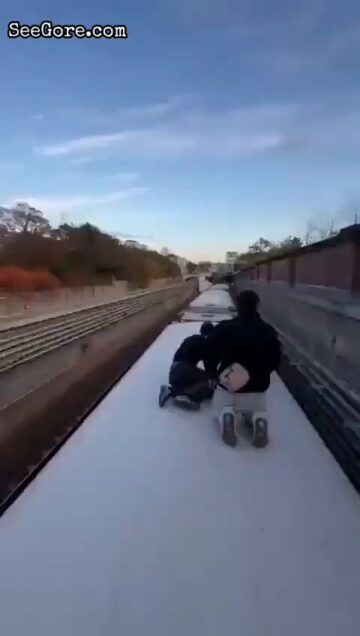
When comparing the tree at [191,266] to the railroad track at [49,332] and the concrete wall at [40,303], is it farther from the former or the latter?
the railroad track at [49,332]

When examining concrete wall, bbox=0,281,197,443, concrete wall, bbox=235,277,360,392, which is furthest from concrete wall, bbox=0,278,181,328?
concrete wall, bbox=235,277,360,392

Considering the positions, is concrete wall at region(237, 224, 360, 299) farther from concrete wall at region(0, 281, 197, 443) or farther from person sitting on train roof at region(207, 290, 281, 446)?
concrete wall at region(0, 281, 197, 443)

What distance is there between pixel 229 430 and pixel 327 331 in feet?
4.67

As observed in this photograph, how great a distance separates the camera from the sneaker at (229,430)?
4742mm

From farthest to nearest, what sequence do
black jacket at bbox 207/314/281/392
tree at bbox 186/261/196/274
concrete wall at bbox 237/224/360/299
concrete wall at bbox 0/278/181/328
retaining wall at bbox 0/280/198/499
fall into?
tree at bbox 186/261/196/274 → concrete wall at bbox 0/278/181/328 → retaining wall at bbox 0/280/198/499 → concrete wall at bbox 237/224/360/299 → black jacket at bbox 207/314/281/392

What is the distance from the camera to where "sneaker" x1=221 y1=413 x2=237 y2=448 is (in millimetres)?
4742

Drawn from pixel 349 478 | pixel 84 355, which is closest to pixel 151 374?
pixel 349 478

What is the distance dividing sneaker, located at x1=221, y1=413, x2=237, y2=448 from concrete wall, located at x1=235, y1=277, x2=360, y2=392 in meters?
0.93

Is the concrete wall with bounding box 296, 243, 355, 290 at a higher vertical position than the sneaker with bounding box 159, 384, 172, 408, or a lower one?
higher

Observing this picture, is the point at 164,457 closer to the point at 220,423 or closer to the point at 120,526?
the point at 220,423

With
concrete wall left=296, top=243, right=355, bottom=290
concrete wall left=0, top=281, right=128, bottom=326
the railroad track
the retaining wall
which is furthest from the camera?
concrete wall left=0, top=281, right=128, bottom=326

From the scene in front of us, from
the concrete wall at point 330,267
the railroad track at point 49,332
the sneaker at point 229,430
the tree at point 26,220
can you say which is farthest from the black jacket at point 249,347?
the tree at point 26,220

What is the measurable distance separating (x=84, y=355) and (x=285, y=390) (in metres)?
8.91

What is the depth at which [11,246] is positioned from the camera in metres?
47.1
